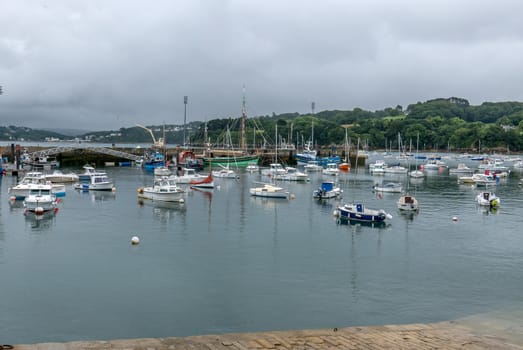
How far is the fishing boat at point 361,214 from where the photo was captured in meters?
51.8

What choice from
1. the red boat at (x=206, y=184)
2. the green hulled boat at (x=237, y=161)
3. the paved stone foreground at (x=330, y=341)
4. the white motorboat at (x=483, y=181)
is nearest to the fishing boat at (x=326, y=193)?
the red boat at (x=206, y=184)

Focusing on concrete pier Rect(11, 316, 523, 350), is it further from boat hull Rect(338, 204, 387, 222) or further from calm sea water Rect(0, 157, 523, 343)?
boat hull Rect(338, 204, 387, 222)

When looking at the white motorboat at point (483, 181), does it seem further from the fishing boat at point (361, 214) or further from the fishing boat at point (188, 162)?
the fishing boat at point (188, 162)

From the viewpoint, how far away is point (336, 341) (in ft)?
62.6

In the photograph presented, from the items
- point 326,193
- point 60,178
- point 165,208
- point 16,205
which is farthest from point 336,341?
point 60,178

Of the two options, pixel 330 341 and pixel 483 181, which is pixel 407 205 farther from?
pixel 483 181

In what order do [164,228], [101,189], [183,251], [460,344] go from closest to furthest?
1. [460,344]
2. [183,251]
3. [164,228]
4. [101,189]

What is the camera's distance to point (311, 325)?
78.6 ft

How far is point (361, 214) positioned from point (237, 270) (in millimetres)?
21949

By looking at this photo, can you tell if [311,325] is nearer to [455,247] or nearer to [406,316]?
[406,316]

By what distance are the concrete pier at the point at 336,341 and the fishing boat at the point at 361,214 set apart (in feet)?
98.1

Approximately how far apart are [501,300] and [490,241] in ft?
59.6

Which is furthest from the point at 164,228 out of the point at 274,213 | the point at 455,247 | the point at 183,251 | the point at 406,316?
the point at 406,316

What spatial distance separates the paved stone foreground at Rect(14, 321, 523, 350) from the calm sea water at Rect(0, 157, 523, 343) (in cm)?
362
